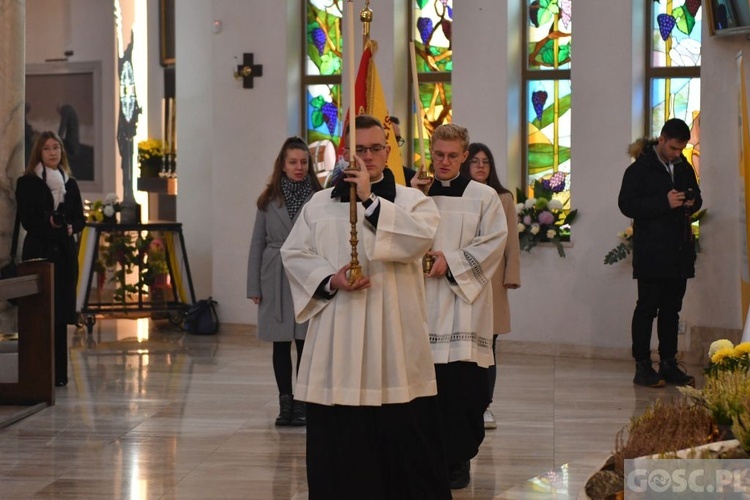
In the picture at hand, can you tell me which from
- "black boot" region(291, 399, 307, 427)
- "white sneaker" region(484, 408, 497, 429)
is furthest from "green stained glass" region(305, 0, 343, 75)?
"white sneaker" region(484, 408, 497, 429)

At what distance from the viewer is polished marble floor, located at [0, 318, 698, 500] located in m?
6.14

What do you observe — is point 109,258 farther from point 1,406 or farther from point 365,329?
point 365,329

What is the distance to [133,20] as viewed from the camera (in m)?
15.7

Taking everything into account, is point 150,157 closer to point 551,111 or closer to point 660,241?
point 551,111

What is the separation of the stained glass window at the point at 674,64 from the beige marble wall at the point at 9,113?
4999 mm

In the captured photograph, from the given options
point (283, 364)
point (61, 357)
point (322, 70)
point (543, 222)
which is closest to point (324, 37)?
point (322, 70)

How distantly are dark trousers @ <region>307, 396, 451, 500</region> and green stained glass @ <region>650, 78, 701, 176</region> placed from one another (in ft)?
19.9

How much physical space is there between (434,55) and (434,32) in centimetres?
21

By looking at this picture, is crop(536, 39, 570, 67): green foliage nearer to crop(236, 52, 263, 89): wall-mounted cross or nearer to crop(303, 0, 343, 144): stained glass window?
crop(303, 0, 343, 144): stained glass window

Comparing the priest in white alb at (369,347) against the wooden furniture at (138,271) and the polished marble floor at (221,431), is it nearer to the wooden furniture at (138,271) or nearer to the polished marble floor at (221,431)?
the polished marble floor at (221,431)

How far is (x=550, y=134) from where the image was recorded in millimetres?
10992

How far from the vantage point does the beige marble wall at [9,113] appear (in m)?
8.73

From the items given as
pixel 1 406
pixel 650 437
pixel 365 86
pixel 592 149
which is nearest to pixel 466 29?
pixel 592 149

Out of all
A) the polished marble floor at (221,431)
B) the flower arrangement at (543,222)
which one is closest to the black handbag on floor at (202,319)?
the polished marble floor at (221,431)
